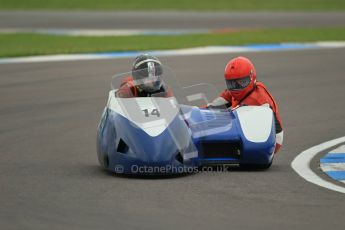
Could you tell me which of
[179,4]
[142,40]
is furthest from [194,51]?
[179,4]

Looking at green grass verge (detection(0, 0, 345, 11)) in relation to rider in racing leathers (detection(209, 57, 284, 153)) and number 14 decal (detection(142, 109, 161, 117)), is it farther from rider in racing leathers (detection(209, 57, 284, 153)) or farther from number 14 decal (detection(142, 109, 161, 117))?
number 14 decal (detection(142, 109, 161, 117))

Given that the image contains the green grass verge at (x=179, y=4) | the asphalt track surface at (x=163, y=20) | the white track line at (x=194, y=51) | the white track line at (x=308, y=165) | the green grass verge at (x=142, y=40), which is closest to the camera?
the white track line at (x=308, y=165)

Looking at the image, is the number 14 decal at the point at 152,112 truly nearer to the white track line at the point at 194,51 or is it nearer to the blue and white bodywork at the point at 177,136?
the blue and white bodywork at the point at 177,136

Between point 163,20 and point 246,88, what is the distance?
867 inches

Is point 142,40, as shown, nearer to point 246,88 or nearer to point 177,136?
point 246,88

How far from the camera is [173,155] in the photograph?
8.80 meters

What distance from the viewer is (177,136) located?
8914 millimetres

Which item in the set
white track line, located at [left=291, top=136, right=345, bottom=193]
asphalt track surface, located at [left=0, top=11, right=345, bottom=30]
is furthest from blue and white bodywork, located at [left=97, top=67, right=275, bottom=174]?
asphalt track surface, located at [left=0, top=11, right=345, bottom=30]

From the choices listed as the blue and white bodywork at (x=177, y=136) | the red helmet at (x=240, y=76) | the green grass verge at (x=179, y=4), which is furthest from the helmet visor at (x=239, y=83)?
the green grass verge at (x=179, y=4)

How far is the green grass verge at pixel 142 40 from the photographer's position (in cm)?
2183

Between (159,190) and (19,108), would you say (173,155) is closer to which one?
(159,190)

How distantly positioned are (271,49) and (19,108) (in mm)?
8733

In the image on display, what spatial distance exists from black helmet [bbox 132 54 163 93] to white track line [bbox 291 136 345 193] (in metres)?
1.60

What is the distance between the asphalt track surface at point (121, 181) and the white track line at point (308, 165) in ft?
0.34
